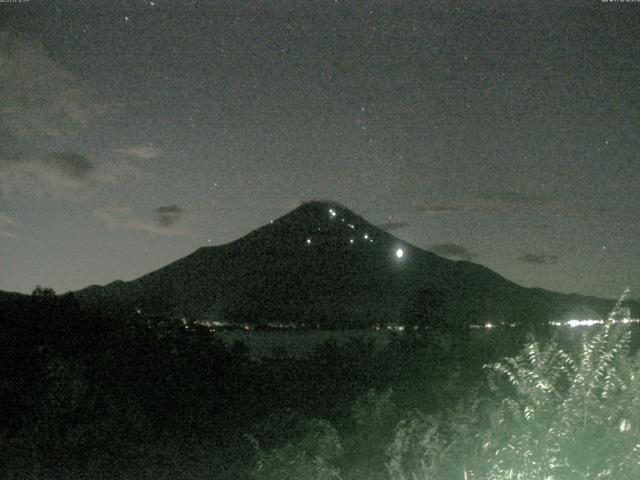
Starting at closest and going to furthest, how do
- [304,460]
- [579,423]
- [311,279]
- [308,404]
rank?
[579,423]
[304,460]
[308,404]
[311,279]

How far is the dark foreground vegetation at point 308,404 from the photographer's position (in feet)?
19.5

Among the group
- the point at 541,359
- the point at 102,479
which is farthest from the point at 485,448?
the point at 102,479

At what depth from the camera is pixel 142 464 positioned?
11.7m

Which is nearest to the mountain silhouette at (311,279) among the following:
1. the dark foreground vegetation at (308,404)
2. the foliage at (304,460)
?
the dark foreground vegetation at (308,404)

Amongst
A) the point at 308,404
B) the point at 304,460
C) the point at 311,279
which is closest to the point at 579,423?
the point at 304,460

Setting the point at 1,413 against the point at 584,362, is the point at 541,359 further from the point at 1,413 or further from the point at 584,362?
the point at 1,413

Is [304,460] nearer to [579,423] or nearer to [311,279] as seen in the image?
[579,423]

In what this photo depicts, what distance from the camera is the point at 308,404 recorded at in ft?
49.5

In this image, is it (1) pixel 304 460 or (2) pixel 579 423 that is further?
(1) pixel 304 460

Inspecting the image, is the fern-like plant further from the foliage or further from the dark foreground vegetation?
the foliage

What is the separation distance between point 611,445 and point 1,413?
11.0 metres

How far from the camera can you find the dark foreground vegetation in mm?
5957

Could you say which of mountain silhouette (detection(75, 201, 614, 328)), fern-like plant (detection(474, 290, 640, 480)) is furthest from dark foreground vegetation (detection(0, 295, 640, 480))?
→ mountain silhouette (detection(75, 201, 614, 328))

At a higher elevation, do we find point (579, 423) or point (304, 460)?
point (579, 423)
